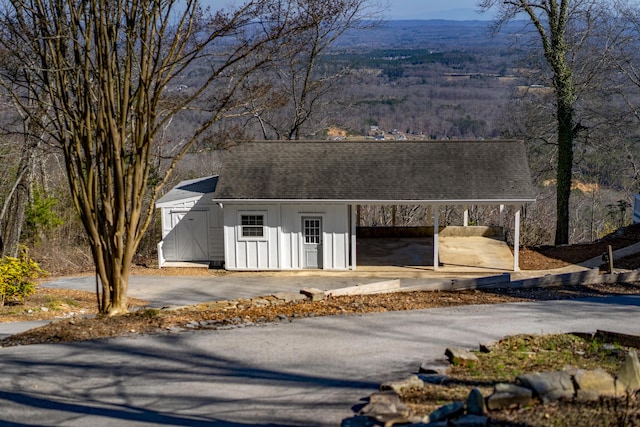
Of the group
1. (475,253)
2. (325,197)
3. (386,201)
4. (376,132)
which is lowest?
(475,253)

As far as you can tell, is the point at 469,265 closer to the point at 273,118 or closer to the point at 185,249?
the point at 185,249

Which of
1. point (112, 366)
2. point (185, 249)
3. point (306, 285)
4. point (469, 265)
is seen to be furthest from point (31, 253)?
point (112, 366)

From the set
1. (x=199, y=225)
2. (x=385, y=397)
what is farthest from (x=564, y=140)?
(x=385, y=397)

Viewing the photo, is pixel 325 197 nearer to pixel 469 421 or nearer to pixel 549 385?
pixel 549 385

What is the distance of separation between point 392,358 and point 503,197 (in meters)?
14.8

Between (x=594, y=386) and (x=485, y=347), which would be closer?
(x=594, y=386)

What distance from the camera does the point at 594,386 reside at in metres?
6.75

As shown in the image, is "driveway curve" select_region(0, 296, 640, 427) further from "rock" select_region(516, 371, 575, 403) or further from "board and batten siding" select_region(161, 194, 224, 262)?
"board and batten siding" select_region(161, 194, 224, 262)

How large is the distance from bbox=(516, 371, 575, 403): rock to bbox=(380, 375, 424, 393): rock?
1.25 meters

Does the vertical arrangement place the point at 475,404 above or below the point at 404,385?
above

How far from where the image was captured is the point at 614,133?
2939 cm

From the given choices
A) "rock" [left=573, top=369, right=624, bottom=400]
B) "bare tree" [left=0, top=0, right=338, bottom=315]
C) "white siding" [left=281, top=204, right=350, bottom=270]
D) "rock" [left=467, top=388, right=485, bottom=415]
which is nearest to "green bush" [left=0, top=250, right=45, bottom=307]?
"bare tree" [left=0, top=0, right=338, bottom=315]

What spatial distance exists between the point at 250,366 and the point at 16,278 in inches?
362

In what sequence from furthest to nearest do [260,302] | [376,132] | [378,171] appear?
[376,132], [378,171], [260,302]
